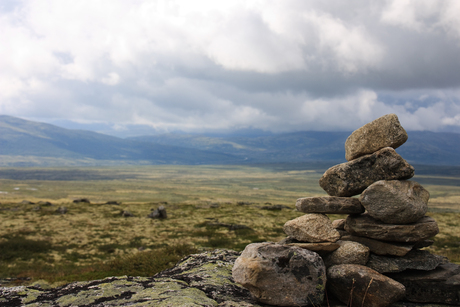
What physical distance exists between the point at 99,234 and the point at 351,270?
40997 millimetres

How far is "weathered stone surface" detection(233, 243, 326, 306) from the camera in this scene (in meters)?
8.59

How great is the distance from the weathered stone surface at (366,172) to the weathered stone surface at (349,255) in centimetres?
250

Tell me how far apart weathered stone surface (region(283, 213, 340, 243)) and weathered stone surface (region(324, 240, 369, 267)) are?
470mm

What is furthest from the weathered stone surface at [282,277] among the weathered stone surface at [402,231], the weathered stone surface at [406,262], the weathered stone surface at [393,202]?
the weathered stone surface at [393,202]

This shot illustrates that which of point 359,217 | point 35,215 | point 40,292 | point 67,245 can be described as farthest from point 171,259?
point 35,215

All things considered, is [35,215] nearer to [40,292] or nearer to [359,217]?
[40,292]

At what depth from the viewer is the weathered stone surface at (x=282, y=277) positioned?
338 inches

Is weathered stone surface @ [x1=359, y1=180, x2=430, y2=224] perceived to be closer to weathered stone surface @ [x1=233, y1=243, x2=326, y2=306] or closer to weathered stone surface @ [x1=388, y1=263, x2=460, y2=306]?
weathered stone surface @ [x1=388, y1=263, x2=460, y2=306]

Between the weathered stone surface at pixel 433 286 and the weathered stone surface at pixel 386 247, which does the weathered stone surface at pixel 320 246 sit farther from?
the weathered stone surface at pixel 433 286

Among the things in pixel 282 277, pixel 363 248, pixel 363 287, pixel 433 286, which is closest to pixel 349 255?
pixel 363 248

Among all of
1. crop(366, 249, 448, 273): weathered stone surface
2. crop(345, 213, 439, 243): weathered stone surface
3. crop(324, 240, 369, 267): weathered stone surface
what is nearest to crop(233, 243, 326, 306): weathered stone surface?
crop(324, 240, 369, 267): weathered stone surface

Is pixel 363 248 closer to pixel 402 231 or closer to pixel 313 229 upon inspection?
pixel 402 231

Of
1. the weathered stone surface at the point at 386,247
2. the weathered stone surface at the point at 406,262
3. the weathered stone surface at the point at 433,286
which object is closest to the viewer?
the weathered stone surface at the point at 433,286

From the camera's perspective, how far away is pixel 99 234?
137 feet
